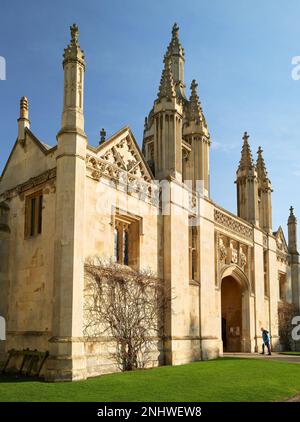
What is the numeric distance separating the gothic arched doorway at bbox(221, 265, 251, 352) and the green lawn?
1050 cm

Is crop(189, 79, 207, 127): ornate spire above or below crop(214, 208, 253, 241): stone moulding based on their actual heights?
above

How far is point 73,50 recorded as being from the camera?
51.0 feet

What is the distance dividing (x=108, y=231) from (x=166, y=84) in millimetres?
8094

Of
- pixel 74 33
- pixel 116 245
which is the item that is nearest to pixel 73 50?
pixel 74 33

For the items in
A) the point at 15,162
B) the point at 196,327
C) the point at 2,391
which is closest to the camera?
the point at 2,391

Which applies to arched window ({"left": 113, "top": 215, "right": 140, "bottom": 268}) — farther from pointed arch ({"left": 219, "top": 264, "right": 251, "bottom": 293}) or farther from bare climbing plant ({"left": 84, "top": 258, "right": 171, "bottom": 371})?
pointed arch ({"left": 219, "top": 264, "right": 251, "bottom": 293})

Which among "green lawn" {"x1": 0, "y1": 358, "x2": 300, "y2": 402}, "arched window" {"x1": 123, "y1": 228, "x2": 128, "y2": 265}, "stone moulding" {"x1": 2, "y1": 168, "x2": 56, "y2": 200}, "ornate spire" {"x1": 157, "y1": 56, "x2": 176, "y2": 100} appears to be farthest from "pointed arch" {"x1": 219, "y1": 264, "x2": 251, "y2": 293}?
"stone moulding" {"x1": 2, "y1": 168, "x2": 56, "y2": 200}

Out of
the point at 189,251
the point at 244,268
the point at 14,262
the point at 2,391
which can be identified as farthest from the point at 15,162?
the point at 244,268

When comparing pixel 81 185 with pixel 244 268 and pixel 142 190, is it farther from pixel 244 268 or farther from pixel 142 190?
pixel 244 268

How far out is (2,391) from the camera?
34.7 feet

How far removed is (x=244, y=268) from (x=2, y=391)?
688 inches

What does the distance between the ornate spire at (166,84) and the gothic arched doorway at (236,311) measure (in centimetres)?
957

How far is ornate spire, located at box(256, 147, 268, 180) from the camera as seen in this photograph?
1222 inches

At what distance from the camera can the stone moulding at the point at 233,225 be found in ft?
77.7
